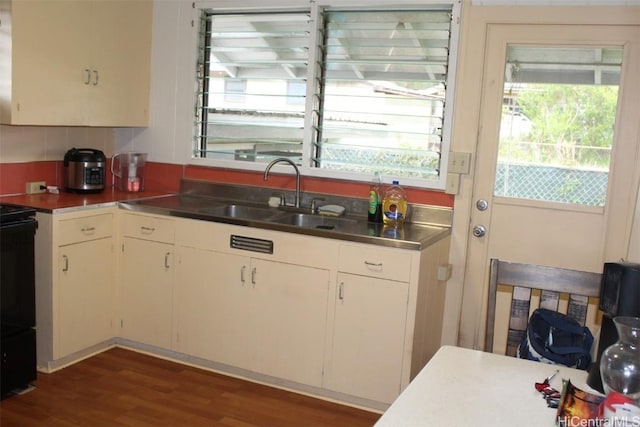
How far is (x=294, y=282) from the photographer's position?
Answer: 3.29m

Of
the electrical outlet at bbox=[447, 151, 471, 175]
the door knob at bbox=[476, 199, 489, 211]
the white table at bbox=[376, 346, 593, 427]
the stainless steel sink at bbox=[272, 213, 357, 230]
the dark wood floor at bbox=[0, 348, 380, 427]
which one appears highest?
the electrical outlet at bbox=[447, 151, 471, 175]

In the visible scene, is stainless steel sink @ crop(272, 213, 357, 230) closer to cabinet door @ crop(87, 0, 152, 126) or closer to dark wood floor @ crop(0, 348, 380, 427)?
dark wood floor @ crop(0, 348, 380, 427)

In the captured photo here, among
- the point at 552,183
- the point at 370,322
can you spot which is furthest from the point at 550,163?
the point at 370,322

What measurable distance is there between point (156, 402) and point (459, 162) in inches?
79.2

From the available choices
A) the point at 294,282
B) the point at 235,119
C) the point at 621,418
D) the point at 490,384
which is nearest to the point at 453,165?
the point at 294,282

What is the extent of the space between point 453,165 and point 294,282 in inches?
42.3

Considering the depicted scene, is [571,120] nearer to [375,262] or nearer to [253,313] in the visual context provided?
[375,262]

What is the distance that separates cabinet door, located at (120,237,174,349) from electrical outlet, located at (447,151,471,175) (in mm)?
1644

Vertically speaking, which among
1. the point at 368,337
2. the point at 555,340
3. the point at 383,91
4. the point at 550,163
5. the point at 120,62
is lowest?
the point at 368,337

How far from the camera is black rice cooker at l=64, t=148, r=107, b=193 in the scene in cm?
386

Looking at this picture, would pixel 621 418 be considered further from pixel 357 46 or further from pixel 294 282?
pixel 357 46

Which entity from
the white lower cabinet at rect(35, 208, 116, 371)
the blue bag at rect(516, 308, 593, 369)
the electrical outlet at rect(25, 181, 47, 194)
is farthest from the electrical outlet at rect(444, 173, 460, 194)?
the electrical outlet at rect(25, 181, 47, 194)

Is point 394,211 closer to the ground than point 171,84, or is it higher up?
closer to the ground

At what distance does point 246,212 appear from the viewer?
3957 mm
